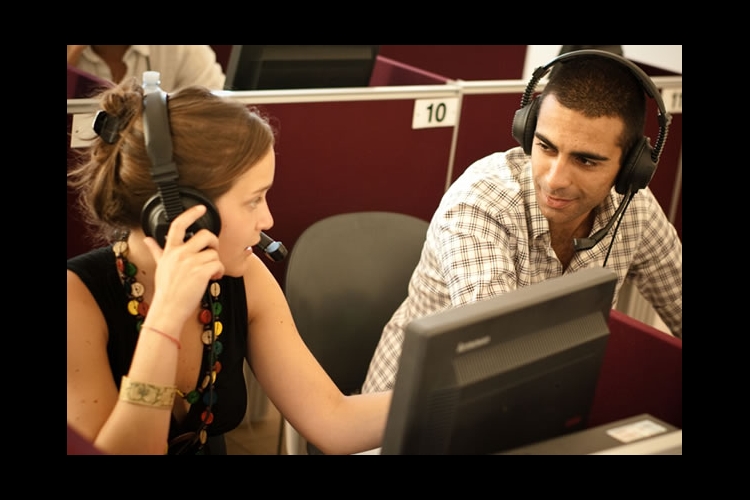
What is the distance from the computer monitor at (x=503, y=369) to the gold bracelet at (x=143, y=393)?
1.16 feet

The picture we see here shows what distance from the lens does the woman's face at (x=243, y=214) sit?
1266 millimetres

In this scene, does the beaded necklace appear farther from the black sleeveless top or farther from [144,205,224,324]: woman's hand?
[144,205,224,324]: woman's hand

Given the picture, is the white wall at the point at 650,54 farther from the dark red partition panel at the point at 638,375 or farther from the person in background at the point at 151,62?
the dark red partition panel at the point at 638,375

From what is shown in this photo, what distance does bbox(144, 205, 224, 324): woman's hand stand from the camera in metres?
1.16

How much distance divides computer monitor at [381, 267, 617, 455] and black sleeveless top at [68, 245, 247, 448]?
1.74 ft

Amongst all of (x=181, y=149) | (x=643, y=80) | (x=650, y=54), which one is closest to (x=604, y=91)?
(x=643, y=80)

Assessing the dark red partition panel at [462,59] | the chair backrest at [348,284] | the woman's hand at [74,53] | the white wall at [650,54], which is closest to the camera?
the chair backrest at [348,284]

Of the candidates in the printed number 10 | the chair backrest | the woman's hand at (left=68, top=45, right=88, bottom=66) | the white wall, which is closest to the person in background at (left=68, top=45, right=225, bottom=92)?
the woman's hand at (left=68, top=45, right=88, bottom=66)

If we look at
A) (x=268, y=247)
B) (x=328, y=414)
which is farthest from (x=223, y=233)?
(x=328, y=414)

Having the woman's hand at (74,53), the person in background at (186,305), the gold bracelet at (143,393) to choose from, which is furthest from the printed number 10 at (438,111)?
the gold bracelet at (143,393)

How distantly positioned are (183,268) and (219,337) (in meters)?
0.27

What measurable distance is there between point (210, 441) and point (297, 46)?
119 cm

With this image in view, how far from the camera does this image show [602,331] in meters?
1.05
